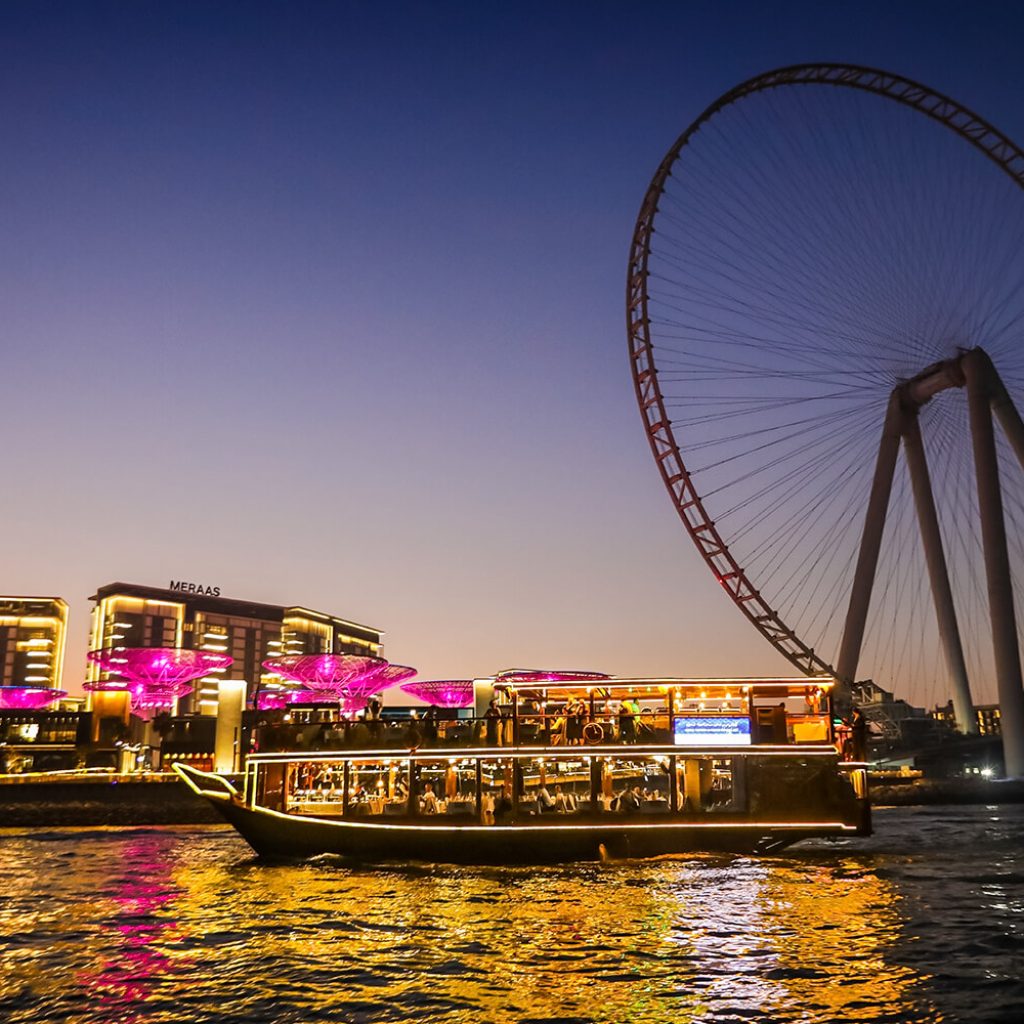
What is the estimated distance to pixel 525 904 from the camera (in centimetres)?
2253

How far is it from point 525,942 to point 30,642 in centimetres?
15540

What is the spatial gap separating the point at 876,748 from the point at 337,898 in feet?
202

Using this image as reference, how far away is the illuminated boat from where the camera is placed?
29.5 m

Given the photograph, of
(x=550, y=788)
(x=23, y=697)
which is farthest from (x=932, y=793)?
(x=23, y=697)

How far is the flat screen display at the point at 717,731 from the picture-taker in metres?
29.5

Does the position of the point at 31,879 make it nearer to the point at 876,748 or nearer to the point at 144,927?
the point at 144,927

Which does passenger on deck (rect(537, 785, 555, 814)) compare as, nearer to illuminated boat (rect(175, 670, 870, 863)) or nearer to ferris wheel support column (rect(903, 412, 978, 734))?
illuminated boat (rect(175, 670, 870, 863))

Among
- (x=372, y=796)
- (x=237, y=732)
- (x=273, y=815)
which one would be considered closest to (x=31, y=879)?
(x=273, y=815)

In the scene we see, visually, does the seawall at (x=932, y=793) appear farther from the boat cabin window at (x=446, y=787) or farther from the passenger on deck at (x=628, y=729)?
the boat cabin window at (x=446, y=787)

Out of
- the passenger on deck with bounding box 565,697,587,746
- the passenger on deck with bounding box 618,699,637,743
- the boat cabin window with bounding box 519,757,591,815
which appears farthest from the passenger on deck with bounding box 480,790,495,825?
the passenger on deck with bounding box 618,699,637,743

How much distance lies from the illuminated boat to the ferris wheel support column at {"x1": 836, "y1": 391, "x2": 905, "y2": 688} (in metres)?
27.4

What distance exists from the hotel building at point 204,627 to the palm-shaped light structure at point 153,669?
45509 millimetres

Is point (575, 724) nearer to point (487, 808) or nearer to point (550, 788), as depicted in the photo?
point (487, 808)

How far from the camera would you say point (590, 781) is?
3056 cm
